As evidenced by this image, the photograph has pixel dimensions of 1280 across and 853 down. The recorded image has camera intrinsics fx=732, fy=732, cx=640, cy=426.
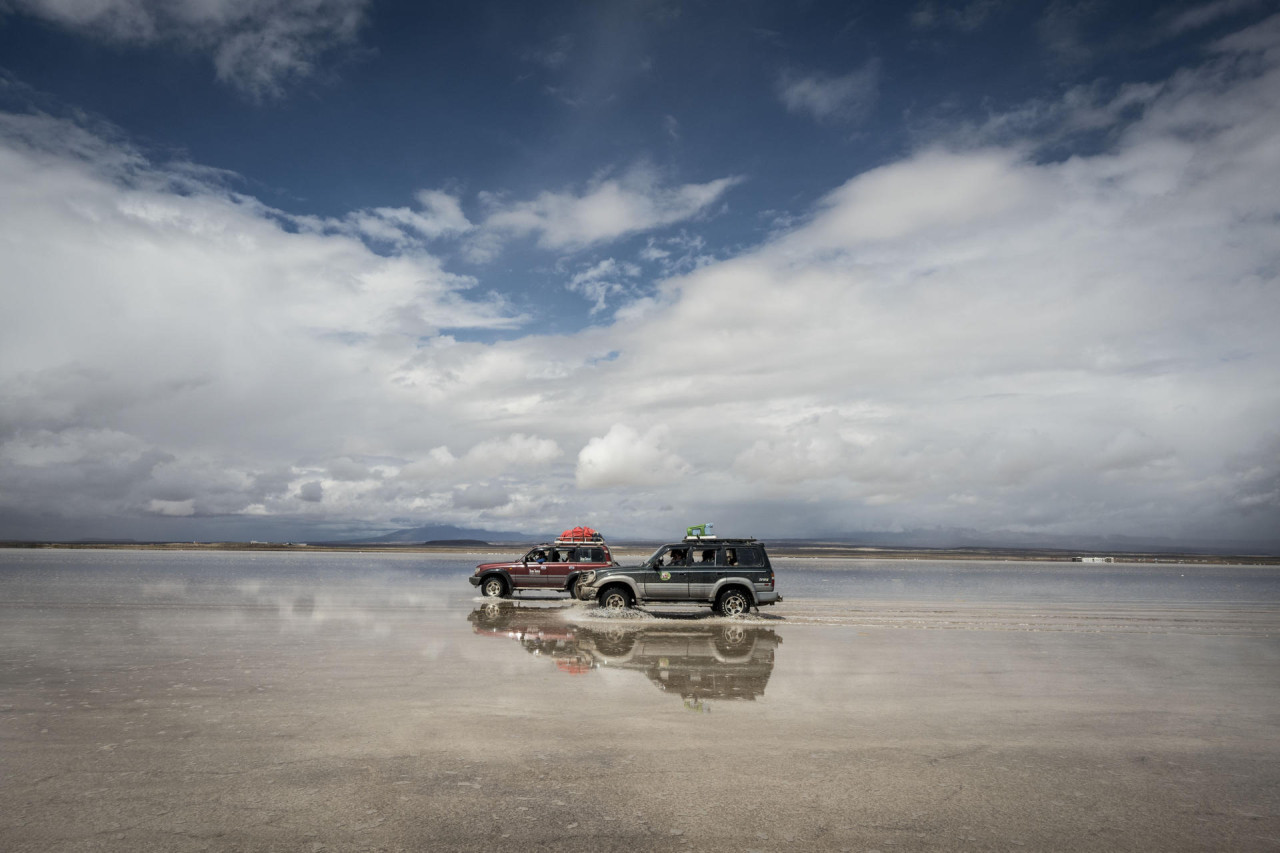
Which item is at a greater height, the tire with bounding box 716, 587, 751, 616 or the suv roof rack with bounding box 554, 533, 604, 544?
the suv roof rack with bounding box 554, 533, 604, 544

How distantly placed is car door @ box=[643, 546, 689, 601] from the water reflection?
1300 mm

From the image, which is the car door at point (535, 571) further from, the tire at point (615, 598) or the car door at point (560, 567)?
the tire at point (615, 598)

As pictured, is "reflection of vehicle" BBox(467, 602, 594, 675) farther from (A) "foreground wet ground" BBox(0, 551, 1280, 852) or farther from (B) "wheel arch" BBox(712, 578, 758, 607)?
(B) "wheel arch" BBox(712, 578, 758, 607)

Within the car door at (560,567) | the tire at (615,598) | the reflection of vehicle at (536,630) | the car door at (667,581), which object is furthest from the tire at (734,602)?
the car door at (560,567)

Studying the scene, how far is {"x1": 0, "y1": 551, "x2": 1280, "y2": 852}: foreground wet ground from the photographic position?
5.75 m

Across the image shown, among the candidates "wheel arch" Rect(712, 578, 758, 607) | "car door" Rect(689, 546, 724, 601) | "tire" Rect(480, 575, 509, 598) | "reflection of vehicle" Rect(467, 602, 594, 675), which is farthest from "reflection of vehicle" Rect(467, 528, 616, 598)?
"wheel arch" Rect(712, 578, 758, 607)

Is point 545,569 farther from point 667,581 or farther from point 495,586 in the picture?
point 667,581

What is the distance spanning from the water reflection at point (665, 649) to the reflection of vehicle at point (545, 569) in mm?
5192

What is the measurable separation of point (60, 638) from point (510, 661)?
1009 cm

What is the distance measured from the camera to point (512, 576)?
2806 centimetres

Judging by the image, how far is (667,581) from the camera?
2225cm

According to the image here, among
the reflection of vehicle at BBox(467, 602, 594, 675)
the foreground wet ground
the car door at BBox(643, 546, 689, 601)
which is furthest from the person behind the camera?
the car door at BBox(643, 546, 689, 601)

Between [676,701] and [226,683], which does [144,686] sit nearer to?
[226,683]

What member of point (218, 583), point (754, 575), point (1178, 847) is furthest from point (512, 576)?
point (1178, 847)
